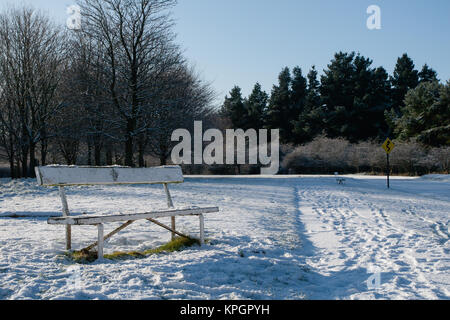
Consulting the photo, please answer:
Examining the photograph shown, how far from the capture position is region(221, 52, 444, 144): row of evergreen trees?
47312mm

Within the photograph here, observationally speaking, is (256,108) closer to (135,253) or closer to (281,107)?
(281,107)

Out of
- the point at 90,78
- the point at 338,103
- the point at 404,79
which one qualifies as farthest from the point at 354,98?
the point at 90,78

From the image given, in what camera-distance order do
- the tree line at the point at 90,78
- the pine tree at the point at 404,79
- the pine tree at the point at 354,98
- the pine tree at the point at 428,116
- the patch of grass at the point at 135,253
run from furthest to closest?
the pine tree at the point at 404,79, the pine tree at the point at 354,98, the pine tree at the point at 428,116, the tree line at the point at 90,78, the patch of grass at the point at 135,253

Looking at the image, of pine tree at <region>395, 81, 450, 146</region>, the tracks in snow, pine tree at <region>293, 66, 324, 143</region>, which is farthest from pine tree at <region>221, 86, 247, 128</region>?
the tracks in snow

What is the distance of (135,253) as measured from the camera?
17.1ft

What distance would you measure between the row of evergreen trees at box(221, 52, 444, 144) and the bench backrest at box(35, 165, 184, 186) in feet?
131

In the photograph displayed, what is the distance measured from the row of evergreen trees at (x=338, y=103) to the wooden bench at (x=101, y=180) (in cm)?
3998

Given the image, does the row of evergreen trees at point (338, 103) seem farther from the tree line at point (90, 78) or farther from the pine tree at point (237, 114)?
the tree line at point (90, 78)

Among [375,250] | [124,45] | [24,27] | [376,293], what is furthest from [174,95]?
[376,293]

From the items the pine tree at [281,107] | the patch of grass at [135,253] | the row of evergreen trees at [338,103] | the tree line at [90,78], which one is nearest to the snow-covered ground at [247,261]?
the patch of grass at [135,253]

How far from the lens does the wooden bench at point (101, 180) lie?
4730 millimetres

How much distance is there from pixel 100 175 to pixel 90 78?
718 inches
